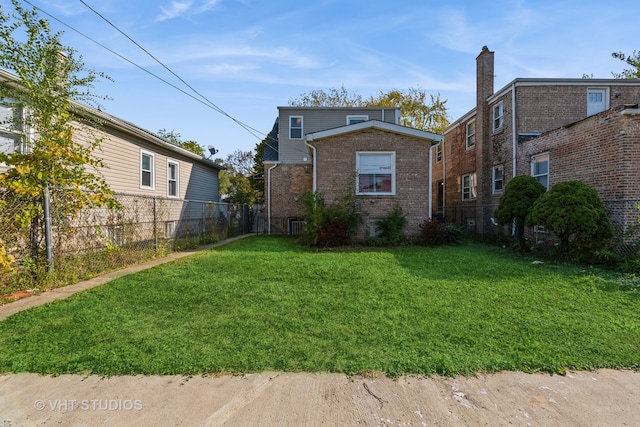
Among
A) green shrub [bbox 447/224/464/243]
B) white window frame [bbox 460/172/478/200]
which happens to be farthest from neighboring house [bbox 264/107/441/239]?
white window frame [bbox 460/172/478/200]

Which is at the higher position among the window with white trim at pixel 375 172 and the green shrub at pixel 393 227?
the window with white trim at pixel 375 172

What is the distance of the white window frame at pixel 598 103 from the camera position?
12.3 m

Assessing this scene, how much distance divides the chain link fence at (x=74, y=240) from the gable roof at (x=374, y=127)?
549 centimetres

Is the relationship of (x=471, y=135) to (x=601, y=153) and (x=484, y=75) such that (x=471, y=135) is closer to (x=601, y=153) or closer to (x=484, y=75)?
(x=484, y=75)

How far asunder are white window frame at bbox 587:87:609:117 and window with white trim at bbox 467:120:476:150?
437 cm

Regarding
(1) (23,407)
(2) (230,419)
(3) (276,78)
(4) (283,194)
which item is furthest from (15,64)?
(4) (283,194)

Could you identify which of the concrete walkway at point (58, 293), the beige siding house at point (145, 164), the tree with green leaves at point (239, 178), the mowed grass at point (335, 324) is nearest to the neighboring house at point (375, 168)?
the mowed grass at point (335, 324)

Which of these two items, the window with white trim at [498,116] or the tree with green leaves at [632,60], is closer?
the window with white trim at [498,116]

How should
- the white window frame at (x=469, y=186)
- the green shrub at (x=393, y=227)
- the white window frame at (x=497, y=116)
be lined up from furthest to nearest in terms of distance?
the white window frame at (x=469, y=186)
the white window frame at (x=497, y=116)
the green shrub at (x=393, y=227)

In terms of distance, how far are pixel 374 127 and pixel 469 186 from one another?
7.89 metres

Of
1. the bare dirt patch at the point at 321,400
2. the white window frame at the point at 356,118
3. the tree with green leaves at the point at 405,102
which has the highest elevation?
the tree with green leaves at the point at 405,102

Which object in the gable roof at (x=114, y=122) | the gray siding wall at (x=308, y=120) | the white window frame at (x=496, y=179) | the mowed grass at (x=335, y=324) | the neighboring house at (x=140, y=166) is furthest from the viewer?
the gray siding wall at (x=308, y=120)

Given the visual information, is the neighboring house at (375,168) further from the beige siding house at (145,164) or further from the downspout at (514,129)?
the beige siding house at (145,164)

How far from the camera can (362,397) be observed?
247cm
